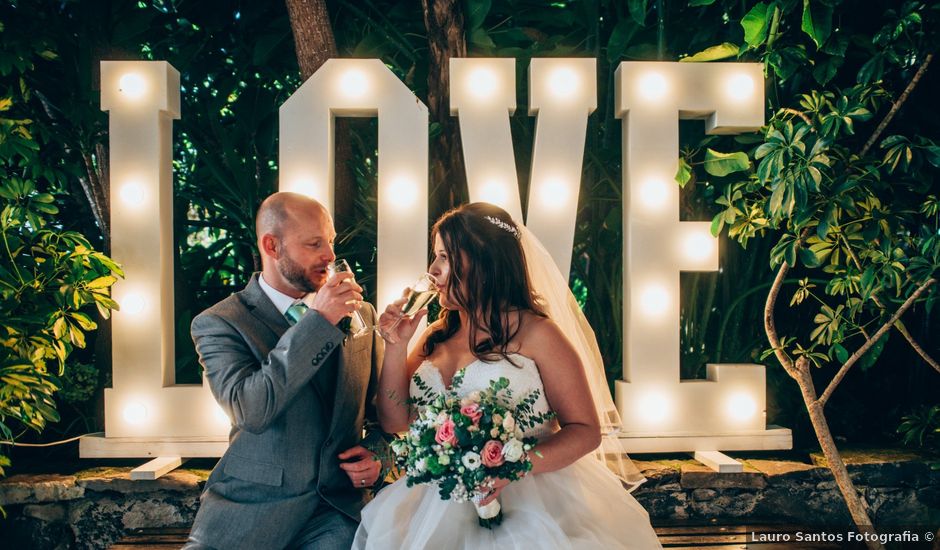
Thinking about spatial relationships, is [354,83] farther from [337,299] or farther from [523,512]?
[523,512]

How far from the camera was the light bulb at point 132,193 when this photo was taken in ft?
9.89

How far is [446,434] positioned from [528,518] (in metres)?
0.42

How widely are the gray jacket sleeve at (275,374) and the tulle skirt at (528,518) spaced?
46 centimetres

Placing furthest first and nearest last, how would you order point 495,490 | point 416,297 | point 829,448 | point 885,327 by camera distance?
point 829,448 < point 885,327 < point 416,297 < point 495,490

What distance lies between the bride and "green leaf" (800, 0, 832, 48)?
Answer: 4.76ft

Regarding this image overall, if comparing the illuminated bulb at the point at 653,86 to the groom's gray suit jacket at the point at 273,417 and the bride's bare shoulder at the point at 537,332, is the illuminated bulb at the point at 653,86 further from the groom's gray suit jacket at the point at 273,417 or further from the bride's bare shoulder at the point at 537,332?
the groom's gray suit jacket at the point at 273,417

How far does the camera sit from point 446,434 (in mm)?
1801

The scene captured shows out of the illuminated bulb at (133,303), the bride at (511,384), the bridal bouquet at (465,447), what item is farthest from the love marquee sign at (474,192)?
the bridal bouquet at (465,447)

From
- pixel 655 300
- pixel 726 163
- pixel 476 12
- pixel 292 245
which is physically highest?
pixel 476 12

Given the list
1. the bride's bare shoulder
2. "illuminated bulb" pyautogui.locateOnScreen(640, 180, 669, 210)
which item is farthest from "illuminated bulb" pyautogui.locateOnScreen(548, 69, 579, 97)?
the bride's bare shoulder

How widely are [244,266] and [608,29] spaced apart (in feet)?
8.59

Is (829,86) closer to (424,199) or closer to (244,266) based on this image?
(424,199)

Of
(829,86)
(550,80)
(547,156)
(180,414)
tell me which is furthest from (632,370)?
(180,414)

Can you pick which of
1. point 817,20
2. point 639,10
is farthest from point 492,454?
point 639,10
